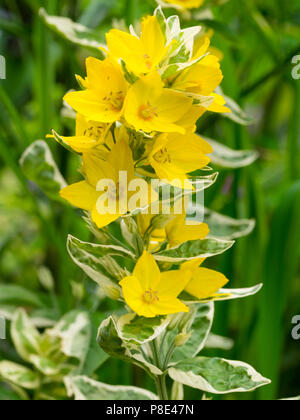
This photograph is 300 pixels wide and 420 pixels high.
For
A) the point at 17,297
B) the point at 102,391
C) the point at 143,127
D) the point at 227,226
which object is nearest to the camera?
the point at 143,127

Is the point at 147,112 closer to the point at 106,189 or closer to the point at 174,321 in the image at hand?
the point at 106,189

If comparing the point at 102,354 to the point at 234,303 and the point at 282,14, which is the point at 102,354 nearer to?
the point at 234,303

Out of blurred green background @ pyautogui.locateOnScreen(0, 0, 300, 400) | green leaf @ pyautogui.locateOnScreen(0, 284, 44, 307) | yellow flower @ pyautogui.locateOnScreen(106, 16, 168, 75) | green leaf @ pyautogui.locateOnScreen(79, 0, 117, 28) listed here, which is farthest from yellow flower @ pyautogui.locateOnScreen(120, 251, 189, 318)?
green leaf @ pyautogui.locateOnScreen(79, 0, 117, 28)

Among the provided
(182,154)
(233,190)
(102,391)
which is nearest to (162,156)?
(182,154)

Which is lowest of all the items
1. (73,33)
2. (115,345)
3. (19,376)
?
(19,376)

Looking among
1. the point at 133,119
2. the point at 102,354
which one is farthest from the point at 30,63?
the point at 133,119

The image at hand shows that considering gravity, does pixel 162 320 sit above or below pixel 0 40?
below
